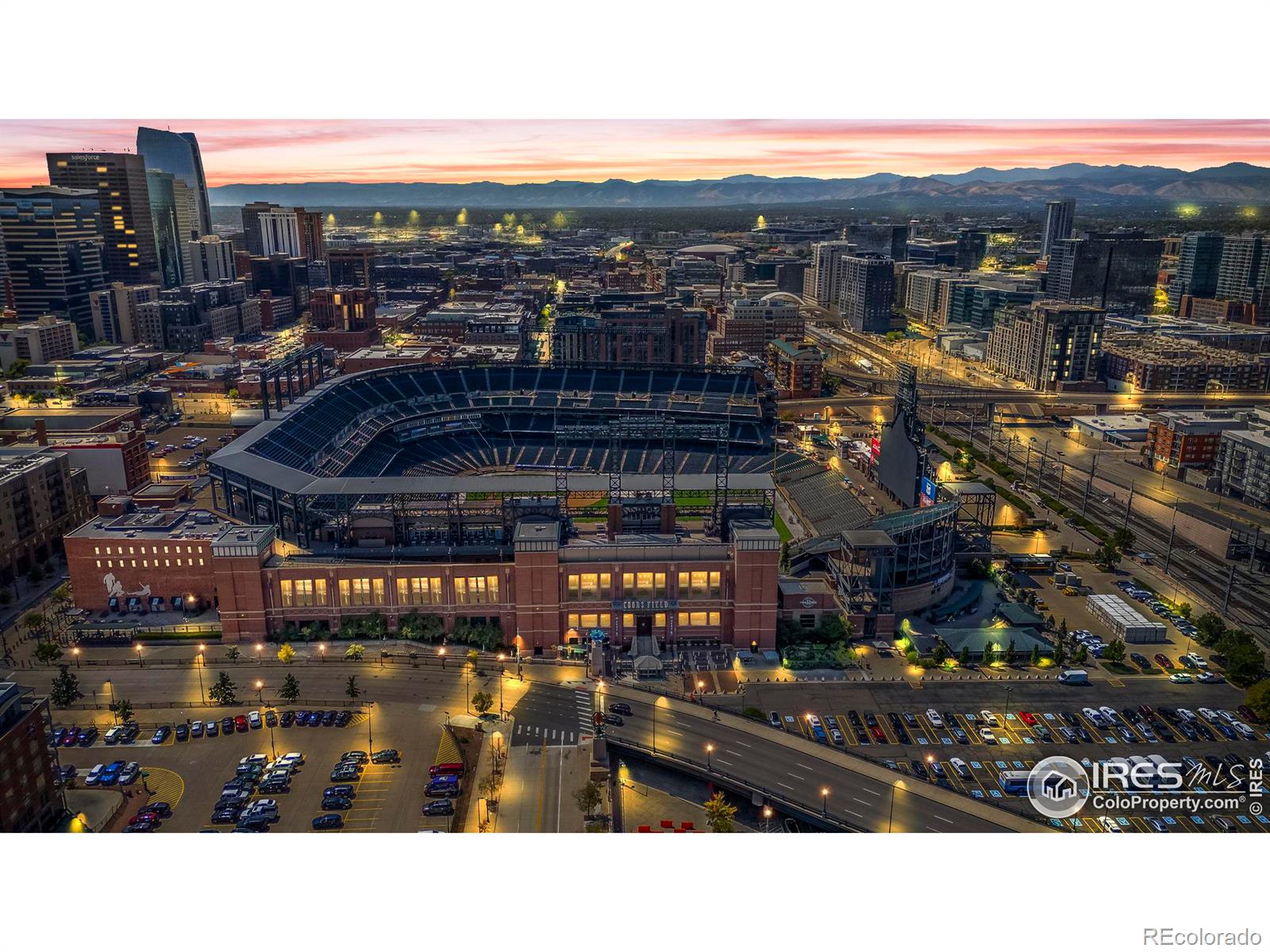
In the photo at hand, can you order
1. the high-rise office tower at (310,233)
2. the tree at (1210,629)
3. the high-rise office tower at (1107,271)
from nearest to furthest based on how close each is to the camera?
the tree at (1210,629), the high-rise office tower at (1107,271), the high-rise office tower at (310,233)

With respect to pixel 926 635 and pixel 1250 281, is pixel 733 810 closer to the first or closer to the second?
pixel 926 635

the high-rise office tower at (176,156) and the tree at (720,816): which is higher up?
the high-rise office tower at (176,156)

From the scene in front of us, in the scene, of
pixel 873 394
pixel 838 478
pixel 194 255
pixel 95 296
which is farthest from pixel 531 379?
pixel 194 255

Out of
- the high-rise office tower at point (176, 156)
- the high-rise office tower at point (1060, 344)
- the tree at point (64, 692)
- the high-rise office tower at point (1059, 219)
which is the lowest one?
the tree at point (64, 692)

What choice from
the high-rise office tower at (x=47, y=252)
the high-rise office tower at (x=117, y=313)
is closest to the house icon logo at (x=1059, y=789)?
the high-rise office tower at (x=117, y=313)

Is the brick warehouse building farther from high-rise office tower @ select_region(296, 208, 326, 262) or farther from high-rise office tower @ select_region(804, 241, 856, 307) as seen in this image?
high-rise office tower @ select_region(296, 208, 326, 262)

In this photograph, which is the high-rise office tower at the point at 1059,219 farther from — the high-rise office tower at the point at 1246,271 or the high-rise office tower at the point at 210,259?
the high-rise office tower at the point at 210,259
